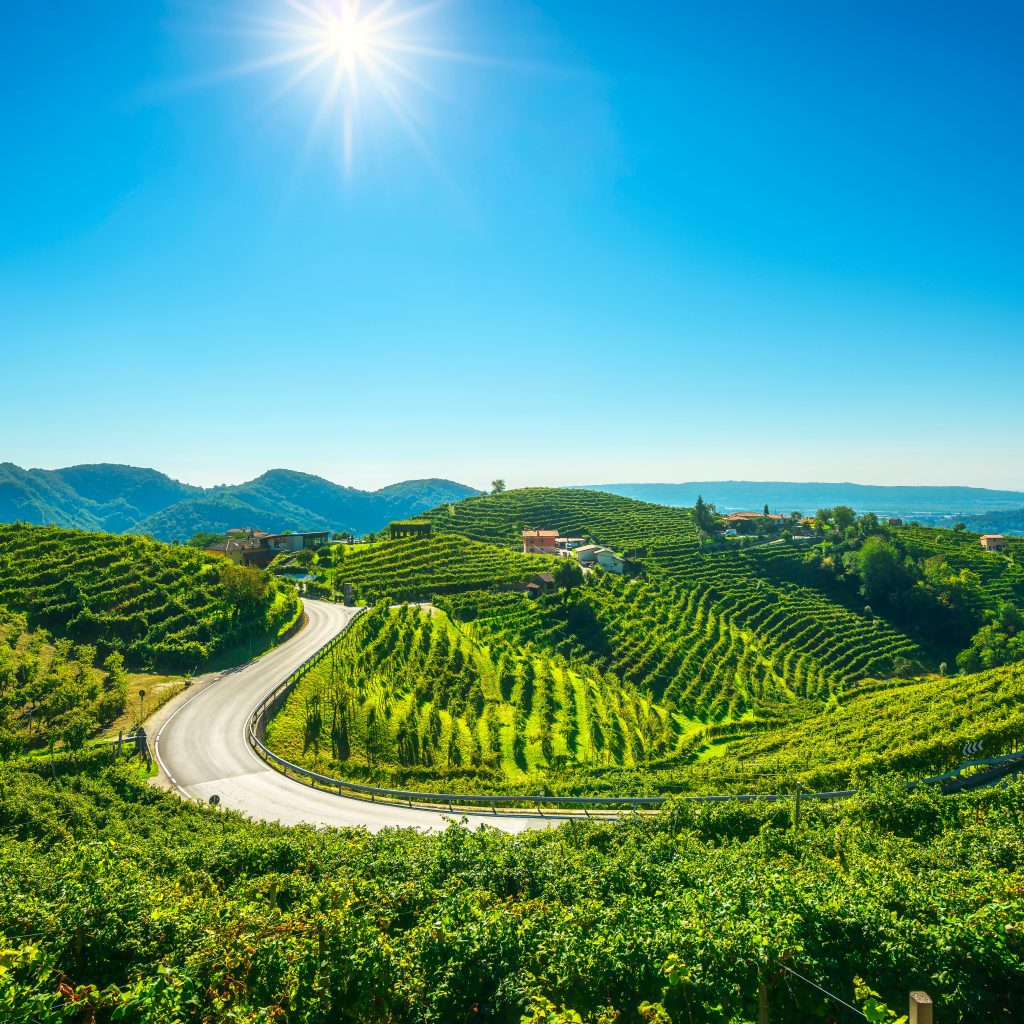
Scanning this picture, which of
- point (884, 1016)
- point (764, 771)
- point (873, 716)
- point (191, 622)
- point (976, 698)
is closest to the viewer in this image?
point (884, 1016)

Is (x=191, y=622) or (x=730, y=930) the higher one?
(x=730, y=930)

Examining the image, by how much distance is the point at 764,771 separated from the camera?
30.8 metres

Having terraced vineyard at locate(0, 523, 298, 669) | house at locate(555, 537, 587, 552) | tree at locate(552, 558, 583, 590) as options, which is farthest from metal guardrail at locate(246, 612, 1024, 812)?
→ house at locate(555, 537, 587, 552)

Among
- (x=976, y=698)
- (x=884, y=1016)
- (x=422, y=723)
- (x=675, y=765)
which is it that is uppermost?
(x=884, y=1016)

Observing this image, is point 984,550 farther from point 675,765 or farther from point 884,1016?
point 884,1016

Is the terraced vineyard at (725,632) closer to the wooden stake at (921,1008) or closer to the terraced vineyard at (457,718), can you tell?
the terraced vineyard at (457,718)

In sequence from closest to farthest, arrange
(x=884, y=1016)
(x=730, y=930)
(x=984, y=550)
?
(x=884, y=1016) < (x=730, y=930) < (x=984, y=550)

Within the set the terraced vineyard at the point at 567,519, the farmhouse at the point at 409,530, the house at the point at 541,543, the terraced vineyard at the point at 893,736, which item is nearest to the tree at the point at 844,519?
the terraced vineyard at the point at 567,519

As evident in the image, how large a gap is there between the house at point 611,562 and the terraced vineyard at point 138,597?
47186 millimetres

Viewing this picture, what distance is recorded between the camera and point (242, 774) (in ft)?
100.0

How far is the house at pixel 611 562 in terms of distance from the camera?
86438 mm

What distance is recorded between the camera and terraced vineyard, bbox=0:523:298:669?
153 feet

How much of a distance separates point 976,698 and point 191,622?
61.9 meters

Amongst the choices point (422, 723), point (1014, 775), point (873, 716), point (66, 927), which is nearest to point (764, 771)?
point (1014, 775)
